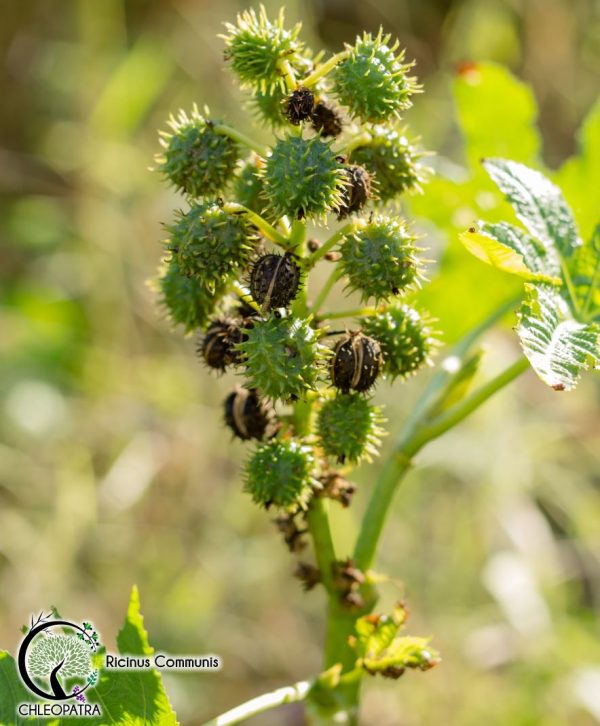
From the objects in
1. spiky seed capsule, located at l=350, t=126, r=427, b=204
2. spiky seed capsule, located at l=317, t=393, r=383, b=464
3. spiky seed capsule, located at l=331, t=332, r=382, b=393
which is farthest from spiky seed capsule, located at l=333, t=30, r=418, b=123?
spiky seed capsule, located at l=317, t=393, r=383, b=464

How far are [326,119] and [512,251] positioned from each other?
0.45 meters

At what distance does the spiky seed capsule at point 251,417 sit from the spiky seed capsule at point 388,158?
49 centimetres

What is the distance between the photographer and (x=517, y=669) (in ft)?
13.5

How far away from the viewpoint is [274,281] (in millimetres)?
1613

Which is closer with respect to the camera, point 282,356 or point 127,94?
point 282,356

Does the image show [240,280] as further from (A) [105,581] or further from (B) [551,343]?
(A) [105,581]

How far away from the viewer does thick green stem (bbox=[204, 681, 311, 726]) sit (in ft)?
5.60

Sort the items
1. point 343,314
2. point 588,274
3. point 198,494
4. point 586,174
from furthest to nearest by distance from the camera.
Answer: point 198,494 < point 586,174 < point 588,274 < point 343,314

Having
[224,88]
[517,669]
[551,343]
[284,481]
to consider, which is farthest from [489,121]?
[224,88]

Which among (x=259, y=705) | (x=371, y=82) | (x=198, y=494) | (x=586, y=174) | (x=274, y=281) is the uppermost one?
(x=198, y=494)

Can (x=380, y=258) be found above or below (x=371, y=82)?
below

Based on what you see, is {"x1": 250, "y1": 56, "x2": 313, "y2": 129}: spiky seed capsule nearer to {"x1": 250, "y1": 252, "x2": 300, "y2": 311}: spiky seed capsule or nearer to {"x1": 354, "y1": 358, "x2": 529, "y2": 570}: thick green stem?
{"x1": 250, "y1": 252, "x2": 300, "y2": 311}: spiky seed capsule

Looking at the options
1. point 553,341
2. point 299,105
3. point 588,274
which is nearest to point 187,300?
point 299,105

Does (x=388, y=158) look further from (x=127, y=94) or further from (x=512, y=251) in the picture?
(x=127, y=94)
